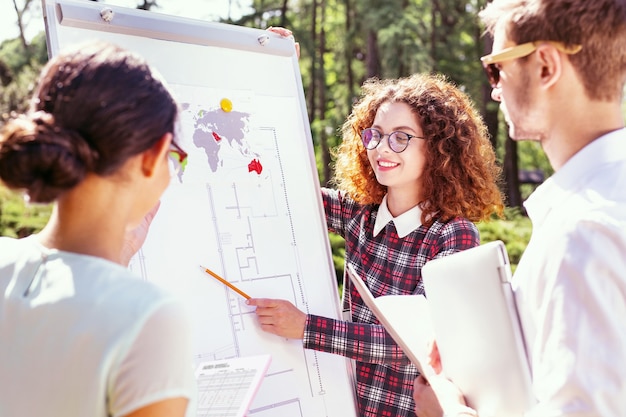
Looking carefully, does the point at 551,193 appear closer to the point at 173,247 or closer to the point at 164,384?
the point at 164,384

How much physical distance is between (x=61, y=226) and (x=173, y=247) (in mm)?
957

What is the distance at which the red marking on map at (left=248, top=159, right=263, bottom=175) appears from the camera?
234cm

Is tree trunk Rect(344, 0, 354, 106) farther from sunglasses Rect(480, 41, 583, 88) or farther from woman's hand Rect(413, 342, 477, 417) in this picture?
sunglasses Rect(480, 41, 583, 88)

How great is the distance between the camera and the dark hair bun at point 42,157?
3.47ft

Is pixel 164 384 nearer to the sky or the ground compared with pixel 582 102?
nearer to the ground

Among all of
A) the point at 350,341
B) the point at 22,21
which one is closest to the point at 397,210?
the point at 350,341

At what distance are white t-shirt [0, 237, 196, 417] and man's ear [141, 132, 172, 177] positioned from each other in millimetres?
172

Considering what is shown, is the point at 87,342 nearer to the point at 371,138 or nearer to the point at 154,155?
the point at 154,155

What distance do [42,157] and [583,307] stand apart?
93 centimetres

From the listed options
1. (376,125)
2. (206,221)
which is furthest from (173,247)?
(376,125)

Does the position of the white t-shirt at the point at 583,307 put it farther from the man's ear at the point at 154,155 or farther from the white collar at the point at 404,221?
the white collar at the point at 404,221

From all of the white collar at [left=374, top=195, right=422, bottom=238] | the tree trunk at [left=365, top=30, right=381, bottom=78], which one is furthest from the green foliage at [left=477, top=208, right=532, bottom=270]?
the white collar at [left=374, top=195, right=422, bottom=238]

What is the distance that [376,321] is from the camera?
2412mm

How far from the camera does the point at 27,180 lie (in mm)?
1093
